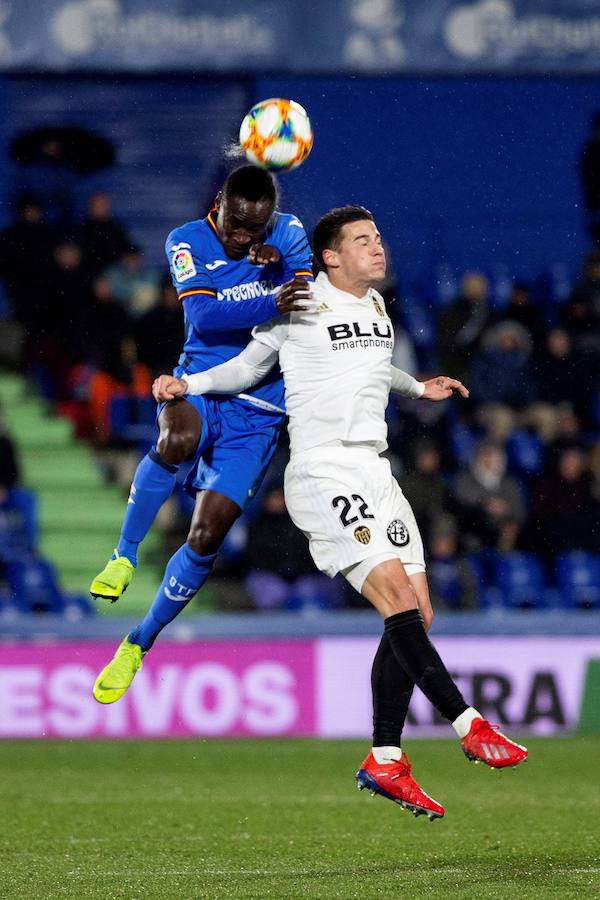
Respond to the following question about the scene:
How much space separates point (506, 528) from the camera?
40.0 ft

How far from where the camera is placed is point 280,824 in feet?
25.9

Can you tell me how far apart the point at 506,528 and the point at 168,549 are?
2.64m

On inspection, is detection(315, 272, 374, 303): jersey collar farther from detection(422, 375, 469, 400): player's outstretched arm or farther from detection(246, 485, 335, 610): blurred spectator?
detection(246, 485, 335, 610): blurred spectator

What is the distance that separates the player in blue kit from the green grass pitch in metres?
0.93

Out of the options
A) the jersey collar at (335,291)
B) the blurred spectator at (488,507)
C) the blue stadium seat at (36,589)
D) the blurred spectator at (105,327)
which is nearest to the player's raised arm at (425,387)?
the jersey collar at (335,291)

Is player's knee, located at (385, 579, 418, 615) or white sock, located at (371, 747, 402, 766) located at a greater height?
player's knee, located at (385, 579, 418, 615)

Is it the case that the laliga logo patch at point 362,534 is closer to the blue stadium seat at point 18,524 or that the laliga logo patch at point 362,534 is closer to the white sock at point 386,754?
the white sock at point 386,754

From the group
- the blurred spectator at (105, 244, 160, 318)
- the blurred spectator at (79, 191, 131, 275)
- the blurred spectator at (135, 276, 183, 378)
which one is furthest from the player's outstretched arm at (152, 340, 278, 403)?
the blurred spectator at (105, 244, 160, 318)

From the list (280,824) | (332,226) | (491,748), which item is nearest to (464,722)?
(491,748)

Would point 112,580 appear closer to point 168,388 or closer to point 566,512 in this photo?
point 168,388

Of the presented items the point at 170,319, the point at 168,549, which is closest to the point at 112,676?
the point at 170,319

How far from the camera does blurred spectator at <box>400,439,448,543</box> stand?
11875 mm

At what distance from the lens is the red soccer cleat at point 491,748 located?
5.57 metres

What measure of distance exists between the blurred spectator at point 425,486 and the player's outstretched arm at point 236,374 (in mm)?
5281
